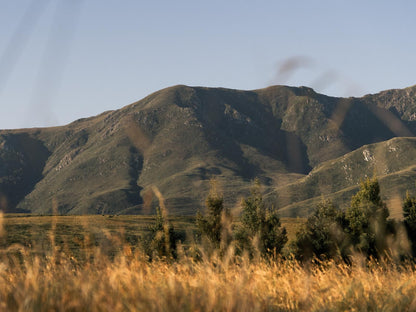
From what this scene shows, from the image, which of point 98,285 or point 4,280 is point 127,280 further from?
point 4,280

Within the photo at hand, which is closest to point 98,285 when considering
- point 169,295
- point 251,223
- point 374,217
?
point 169,295

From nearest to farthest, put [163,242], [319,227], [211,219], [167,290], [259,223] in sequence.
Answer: [167,290] < [163,242] < [259,223] < [211,219] < [319,227]

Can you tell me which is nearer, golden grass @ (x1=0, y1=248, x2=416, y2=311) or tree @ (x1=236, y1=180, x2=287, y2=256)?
golden grass @ (x1=0, y1=248, x2=416, y2=311)

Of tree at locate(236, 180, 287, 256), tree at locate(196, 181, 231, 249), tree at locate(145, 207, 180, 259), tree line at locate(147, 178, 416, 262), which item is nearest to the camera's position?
tree at locate(145, 207, 180, 259)

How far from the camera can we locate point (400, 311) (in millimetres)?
6988

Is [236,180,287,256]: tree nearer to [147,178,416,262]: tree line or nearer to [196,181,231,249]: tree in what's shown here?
[147,178,416,262]: tree line

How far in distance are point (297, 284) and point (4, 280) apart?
4.24m

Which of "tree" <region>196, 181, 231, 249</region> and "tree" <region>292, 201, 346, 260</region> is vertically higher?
→ "tree" <region>196, 181, 231, 249</region>

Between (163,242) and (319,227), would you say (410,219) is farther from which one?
(163,242)

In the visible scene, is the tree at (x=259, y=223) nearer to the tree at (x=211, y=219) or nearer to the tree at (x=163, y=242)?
the tree at (x=211, y=219)

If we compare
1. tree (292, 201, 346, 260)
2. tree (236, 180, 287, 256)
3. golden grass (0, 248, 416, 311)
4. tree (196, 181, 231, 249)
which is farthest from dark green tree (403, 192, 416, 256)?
golden grass (0, 248, 416, 311)

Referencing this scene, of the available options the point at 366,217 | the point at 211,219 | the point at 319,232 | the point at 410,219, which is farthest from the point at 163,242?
the point at 410,219

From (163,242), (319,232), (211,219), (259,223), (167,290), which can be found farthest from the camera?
(319,232)

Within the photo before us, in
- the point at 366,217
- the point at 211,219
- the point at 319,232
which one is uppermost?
the point at 211,219
